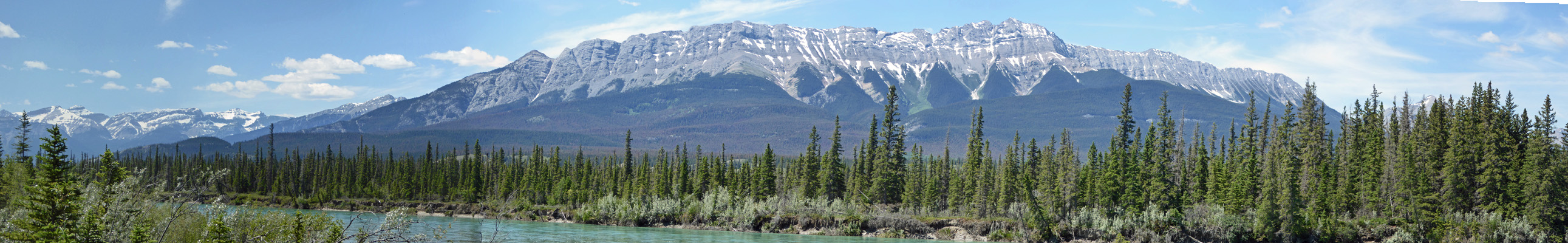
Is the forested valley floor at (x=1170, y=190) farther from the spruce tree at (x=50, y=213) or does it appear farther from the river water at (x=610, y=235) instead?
the spruce tree at (x=50, y=213)

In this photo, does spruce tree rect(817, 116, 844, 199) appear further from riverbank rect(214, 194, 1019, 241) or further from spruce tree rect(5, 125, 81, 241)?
spruce tree rect(5, 125, 81, 241)

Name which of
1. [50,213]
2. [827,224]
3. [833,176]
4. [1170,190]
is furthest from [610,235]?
[50,213]

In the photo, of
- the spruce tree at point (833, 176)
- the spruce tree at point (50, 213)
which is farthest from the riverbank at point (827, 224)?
the spruce tree at point (50, 213)

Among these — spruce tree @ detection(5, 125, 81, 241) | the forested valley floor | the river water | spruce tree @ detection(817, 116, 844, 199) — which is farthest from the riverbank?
spruce tree @ detection(5, 125, 81, 241)

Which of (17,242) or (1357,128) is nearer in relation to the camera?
(17,242)

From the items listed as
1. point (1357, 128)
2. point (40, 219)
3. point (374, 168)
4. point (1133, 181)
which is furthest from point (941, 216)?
point (374, 168)

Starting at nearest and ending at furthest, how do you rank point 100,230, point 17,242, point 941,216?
1. point 100,230
2. point 17,242
3. point 941,216

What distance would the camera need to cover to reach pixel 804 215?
7744 cm

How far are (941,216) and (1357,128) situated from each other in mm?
34127

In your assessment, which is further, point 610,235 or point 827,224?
point 827,224

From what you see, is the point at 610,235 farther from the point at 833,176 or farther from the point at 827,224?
the point at 833,176

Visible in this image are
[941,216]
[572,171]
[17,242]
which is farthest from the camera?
[572,171]

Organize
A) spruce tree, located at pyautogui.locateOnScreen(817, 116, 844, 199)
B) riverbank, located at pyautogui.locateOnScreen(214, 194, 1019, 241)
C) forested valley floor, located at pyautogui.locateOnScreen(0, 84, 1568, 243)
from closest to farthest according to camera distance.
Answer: forested valley floor, located at pyautogui.locateOnScreen(0, 84, 1568, 243) < riverbank, located at pyautogui.locateOnScreen(214, 194, 1019, 241) < spruce tree, located at pyautogui.locateOnScreen(817, 116, 844, 199)

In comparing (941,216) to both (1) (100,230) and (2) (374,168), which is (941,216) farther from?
(2) (374,168)
